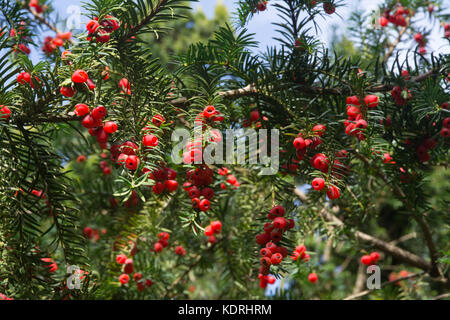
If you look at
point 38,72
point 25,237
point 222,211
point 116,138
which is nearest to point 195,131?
point 116,138

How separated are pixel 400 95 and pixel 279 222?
37 centimetres

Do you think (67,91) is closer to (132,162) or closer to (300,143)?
(132,162)

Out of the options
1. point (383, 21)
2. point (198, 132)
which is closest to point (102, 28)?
point (198, 132)

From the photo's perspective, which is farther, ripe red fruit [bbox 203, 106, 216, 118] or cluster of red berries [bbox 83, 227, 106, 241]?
cluster of red berries [bbox 83, 227, 106, 241]

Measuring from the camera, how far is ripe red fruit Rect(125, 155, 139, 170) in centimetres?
62

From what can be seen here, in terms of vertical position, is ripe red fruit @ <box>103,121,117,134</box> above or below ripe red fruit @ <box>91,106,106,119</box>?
below

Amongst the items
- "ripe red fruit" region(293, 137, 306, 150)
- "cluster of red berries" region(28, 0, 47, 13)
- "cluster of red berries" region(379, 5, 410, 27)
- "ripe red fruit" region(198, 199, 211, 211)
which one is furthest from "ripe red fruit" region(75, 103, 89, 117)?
"cluster of red berries" region(379, 5, 410, 27)

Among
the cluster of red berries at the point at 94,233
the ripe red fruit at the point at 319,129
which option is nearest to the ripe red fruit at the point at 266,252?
the ripe red fruit at the point at 319,129

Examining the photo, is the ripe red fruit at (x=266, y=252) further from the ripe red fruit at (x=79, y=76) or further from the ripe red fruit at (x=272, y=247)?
the ripe red fruit at (x=79, y=76)

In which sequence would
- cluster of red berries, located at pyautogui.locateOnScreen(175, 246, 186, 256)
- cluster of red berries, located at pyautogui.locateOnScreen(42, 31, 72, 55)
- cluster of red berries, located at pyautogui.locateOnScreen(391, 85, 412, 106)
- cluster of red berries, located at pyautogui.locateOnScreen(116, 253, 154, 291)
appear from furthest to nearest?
cluster of red berries, located at pyautogui.locateOnScreen(175, 246, 186, 256) → cluster of red berries, located at pyautogui.locateOnScreen(42, 31, 72, 55) → cluster of red berries, located at pyautogui.locateOnScreen(116, 253, 154, 291) → cluster of red berries, located at pyautogui.locateOnScreen(391, 85, 412, 106)

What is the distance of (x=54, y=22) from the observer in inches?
54.2

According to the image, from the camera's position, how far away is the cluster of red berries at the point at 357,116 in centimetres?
73

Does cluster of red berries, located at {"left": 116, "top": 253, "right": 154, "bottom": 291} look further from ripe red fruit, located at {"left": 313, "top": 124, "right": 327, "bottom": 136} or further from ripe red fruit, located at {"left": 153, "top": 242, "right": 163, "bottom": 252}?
ripe red fruit, located at {"left": 313, "top": 124, "right": 327, "bottom": 136}
